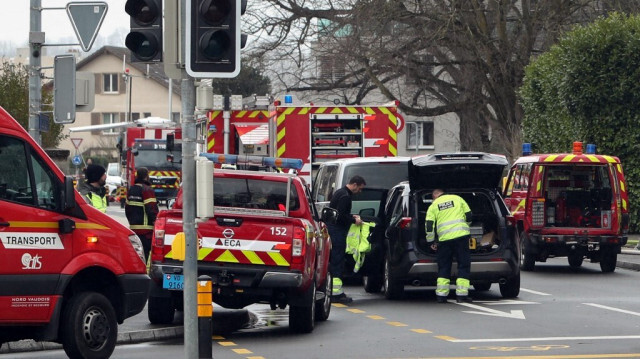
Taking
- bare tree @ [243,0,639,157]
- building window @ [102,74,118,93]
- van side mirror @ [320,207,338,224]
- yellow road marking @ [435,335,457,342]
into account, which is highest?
building window @ [102,74,118,93]

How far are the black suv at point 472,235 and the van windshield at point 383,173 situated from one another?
205 cm

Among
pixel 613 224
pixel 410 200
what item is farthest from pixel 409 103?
pixel 410 200

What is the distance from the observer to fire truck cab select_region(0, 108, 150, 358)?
10703mm

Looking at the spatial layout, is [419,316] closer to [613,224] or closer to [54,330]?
[54,330]

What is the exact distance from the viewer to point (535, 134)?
3306 centimetres

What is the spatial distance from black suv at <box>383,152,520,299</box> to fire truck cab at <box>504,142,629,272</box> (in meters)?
4.16

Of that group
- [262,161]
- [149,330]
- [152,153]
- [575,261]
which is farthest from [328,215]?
[152,153]

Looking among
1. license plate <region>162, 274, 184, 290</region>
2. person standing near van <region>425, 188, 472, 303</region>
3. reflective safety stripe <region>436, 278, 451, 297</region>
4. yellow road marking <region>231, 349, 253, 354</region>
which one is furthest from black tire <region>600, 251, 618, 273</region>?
yellow road marking <region>231, 349, 253, 354</region>

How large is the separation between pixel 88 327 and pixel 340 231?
251 inches

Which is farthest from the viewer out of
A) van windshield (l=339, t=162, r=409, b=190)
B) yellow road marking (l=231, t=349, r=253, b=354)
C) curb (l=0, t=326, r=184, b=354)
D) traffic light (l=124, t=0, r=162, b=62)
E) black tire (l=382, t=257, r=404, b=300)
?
van windshield (l=339, t=162, r=409, b=190)

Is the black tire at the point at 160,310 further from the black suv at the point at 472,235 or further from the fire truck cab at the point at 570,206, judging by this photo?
the fire truck cab at the point at 570,206

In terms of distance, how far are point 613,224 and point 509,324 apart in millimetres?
7868

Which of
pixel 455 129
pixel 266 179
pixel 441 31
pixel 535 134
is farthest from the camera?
pixel 455 129

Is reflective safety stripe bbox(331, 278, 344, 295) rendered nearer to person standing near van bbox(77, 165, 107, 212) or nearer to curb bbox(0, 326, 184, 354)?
person standing near van bbox(77, 165, 107, 212)
